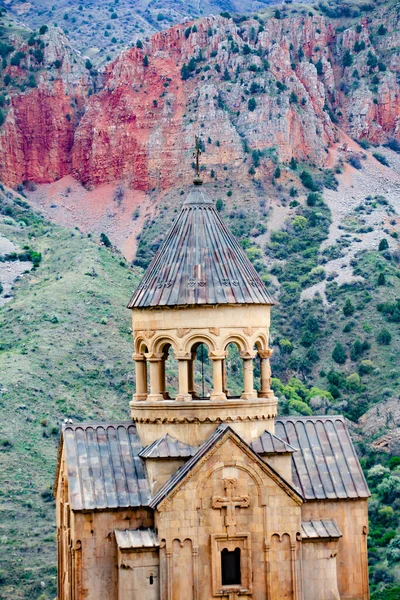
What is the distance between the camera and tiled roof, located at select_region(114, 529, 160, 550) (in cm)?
3133

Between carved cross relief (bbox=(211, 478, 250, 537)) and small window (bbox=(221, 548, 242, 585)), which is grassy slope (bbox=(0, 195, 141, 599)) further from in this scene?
carved cross relief (bbox=(211, 478, 250, 537))

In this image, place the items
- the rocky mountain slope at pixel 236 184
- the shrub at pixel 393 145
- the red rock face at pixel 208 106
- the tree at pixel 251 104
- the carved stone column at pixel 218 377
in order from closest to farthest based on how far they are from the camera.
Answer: the carved stone column at pixel 218 377 → the rocky mountain slope at pixel 236 184 → the tree at pixel 251 104 → the red rock face at pixel 208 106 → the shrub at pixel 393 145

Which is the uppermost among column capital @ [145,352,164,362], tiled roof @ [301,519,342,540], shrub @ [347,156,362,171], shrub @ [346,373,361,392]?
shrub @ [347,156,362,171]

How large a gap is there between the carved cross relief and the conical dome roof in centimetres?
434

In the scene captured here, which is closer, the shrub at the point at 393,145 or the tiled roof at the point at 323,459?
the tiled roof at the point at 323,459

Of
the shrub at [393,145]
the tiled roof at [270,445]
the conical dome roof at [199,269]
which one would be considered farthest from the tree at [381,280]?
the tiled roof at [270,445]

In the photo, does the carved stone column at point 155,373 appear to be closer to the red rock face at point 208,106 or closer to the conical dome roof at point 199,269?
the conical dome roof at point 199,269

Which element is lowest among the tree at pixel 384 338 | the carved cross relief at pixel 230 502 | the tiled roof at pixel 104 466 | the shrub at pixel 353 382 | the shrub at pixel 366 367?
the shrub at pixel 353 382

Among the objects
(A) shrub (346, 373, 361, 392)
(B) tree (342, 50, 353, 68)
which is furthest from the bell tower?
(B) tree (342, 50, 353, 68)

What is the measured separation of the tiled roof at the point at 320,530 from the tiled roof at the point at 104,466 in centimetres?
383

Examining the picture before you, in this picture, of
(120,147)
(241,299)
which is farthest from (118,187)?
(241,299)

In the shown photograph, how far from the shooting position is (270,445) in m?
32.9

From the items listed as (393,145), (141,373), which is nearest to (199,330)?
(141,373)

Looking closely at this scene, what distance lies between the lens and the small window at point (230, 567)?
32.1 metres
